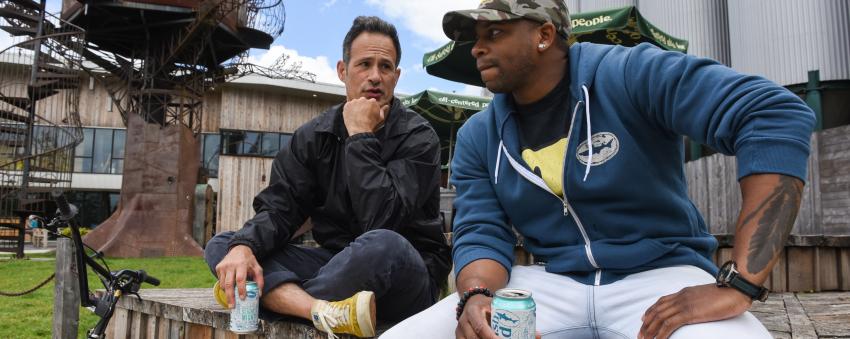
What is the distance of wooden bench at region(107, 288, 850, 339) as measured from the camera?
9.37 ft

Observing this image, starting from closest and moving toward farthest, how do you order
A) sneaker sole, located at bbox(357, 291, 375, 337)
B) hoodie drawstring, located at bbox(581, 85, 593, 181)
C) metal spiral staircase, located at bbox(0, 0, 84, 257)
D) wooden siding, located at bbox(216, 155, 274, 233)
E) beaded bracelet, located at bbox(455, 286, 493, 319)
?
beaded bracelet, located at bbox(455, 286, 493, 319) < hoodie drawstring, located at bbox(581, 85, 593, 181) < sneaker sole, located at bbox(357, 291, 375, 337) < metal spiral staircase, located at bbox(0, 0, 84, 257) < wooden siding, located at bbox(216, 155, 274, 233)

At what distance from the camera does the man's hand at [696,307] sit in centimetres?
167

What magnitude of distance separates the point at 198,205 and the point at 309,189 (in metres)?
17.1

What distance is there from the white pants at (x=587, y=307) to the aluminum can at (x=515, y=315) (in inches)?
15.5

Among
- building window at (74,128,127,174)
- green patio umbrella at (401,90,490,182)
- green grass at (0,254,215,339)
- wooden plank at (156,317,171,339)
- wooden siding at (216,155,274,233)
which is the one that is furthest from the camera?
building window at (74,128,127,174)

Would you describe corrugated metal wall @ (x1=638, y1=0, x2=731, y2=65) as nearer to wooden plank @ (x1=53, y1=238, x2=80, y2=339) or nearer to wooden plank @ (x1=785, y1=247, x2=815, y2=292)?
wooden plank @ (x1=785, y1=247, x2=815, y2=292)

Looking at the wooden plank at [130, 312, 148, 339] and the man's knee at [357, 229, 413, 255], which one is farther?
the wooden plank at [130, 312, 148, 339]

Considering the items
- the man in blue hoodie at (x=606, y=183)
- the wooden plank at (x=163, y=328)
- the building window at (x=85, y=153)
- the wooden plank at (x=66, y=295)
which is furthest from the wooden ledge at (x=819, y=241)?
the building window at (x=85, y=153)

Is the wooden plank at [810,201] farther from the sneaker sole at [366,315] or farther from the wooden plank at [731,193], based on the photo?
the sneaker sole at [366,315]

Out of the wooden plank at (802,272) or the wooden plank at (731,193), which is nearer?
the wooden plank at (802,272)

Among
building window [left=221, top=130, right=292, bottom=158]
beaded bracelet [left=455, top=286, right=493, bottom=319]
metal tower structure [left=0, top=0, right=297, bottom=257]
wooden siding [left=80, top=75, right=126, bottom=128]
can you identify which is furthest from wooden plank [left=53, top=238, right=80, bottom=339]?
wooden siding [left=80, top=75, right=126, bottom=128]

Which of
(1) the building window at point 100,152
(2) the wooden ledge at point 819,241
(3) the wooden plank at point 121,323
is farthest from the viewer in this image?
(1) the building window at point 100,152

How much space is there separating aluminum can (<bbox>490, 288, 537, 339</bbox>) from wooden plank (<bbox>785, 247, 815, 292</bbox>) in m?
4.42

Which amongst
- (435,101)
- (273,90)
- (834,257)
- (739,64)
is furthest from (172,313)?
(273,90)
